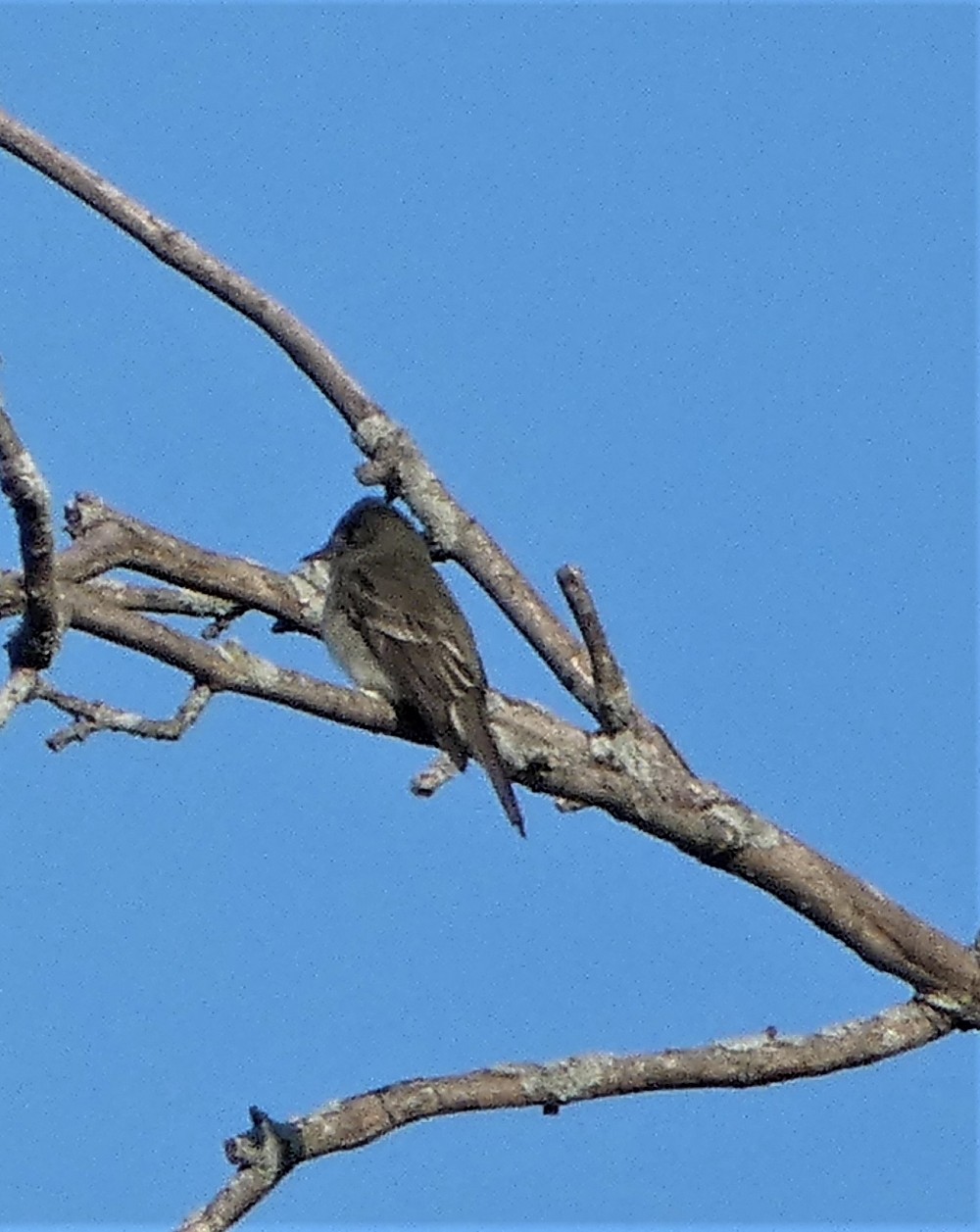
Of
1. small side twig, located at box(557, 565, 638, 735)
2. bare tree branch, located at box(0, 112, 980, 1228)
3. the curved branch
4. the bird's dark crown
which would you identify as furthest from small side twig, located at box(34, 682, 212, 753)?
the bird's dark crown

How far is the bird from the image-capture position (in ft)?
21.8

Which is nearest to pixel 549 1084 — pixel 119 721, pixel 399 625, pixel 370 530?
pixel 119 721

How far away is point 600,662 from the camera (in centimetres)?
532

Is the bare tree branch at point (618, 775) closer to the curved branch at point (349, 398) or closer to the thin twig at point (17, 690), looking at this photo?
the thin twig at point (17, 690)

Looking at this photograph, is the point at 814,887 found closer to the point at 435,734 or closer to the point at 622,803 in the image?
the point at 622,803

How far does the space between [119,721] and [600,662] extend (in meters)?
1.10

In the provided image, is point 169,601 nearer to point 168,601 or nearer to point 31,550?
point 168,601

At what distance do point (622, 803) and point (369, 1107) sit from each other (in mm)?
927

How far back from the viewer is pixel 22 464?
4.38 m

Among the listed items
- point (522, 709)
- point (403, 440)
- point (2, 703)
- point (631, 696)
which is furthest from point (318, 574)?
→ point (2, 703)

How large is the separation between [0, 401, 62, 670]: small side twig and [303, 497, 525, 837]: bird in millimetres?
1669

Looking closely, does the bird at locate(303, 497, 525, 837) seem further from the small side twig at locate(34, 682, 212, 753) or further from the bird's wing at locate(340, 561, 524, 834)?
the small side twig at locate(34, 682, 212, 753)

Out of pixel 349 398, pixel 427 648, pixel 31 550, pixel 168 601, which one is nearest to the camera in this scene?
pixel 31 550

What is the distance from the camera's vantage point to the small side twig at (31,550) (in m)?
4.38
